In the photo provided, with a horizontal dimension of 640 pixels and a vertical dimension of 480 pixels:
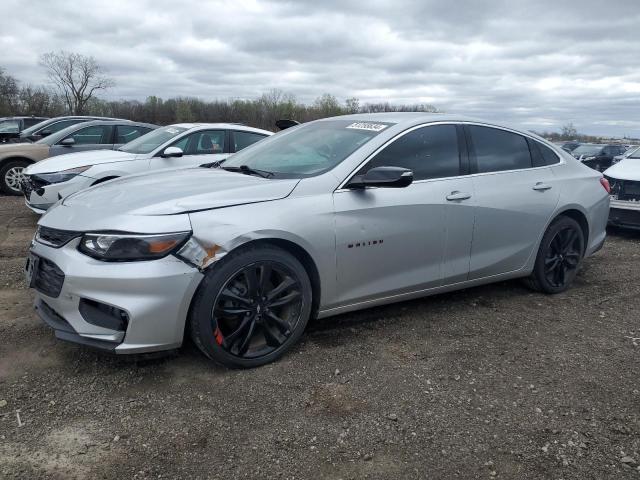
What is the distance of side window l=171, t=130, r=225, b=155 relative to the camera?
26.0ft

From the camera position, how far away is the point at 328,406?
2.97 m

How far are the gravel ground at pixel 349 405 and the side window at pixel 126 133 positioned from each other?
6916mm

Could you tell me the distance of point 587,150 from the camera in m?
19.7

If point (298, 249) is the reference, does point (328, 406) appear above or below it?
below

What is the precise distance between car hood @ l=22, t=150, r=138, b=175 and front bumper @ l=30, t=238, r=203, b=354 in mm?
4759

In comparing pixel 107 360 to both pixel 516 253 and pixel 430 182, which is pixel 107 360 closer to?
pixel 430 182

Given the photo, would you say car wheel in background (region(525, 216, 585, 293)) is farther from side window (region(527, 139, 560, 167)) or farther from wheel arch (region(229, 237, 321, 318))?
wheel arch (region(229, 237, 321, 318))

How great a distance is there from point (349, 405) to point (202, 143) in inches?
232

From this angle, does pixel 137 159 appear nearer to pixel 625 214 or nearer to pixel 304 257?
pixel 304 257

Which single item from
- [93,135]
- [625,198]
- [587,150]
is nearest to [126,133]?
[93,135]

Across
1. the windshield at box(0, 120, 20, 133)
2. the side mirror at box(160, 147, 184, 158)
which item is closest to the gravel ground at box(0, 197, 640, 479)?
the side mirror at box(160, 147, 184, 158)

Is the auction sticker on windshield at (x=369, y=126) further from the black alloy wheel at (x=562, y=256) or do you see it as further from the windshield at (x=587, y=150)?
the windshield at (x=587, y=150)

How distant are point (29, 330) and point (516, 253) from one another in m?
3.75

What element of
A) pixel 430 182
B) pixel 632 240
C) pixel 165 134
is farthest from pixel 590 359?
pixel 165 134
